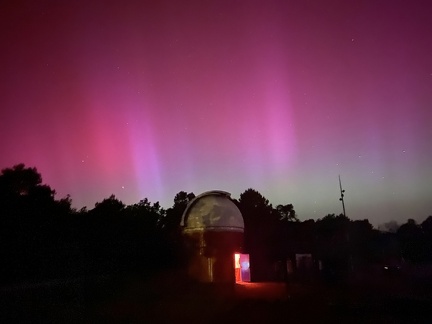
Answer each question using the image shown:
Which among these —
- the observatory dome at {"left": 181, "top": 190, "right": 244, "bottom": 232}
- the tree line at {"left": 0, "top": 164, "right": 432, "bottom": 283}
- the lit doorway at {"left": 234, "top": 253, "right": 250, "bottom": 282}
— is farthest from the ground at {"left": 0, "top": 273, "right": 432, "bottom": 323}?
the lit doorway at {"left": 234, "top": 253, "right": 250, "bottom": 282}

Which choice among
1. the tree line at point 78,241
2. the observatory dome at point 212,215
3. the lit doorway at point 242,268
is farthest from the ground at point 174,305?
the lit doorway at point 242,268

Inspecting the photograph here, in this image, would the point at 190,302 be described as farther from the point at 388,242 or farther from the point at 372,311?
the point at 388,242

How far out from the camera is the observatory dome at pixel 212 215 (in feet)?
76.8

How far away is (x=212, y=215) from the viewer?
23594 mm

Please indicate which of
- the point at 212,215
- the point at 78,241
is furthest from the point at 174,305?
the point at 212,215

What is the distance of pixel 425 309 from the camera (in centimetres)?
1694

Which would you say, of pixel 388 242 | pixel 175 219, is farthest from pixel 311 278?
pixel 388 242

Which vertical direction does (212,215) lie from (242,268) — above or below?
above

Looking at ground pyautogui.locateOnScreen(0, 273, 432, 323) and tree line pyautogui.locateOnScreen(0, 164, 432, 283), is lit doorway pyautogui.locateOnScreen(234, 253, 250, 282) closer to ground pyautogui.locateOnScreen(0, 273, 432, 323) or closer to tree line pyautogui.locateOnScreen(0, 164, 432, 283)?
tree line pyautogui.locateOnScreen(0, 164, 432, 283)

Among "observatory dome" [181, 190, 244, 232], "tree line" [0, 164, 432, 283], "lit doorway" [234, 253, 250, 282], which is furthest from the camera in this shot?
"lit doorway" [234, 253, 250, 282]

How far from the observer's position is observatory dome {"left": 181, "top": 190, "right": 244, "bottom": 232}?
23406mm

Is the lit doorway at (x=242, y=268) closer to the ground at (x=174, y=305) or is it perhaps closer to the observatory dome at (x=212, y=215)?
the observatory dome at (x=212, y=215)

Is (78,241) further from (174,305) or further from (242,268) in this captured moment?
(242,268)

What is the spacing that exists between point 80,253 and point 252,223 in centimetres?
1999
